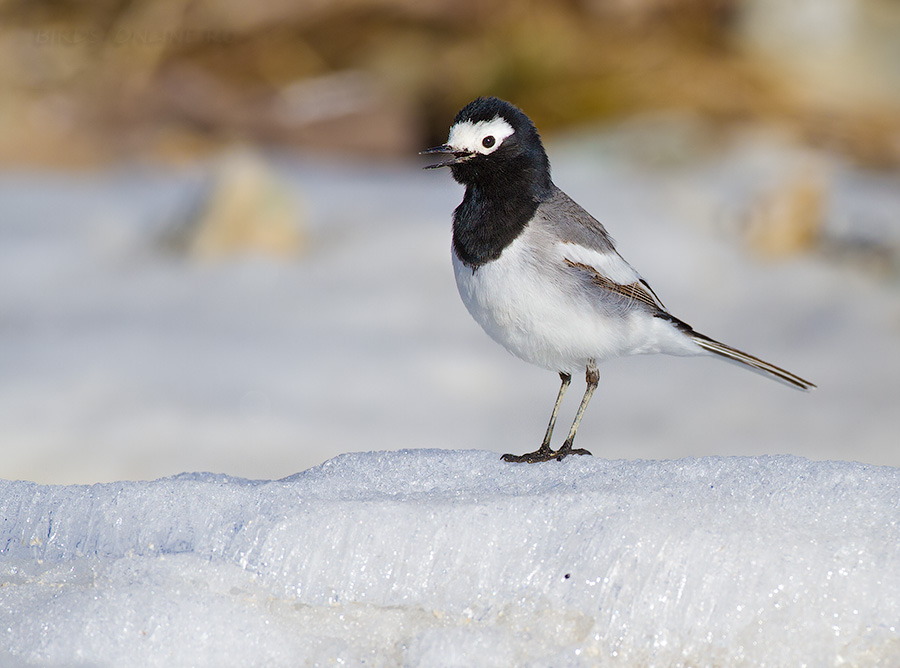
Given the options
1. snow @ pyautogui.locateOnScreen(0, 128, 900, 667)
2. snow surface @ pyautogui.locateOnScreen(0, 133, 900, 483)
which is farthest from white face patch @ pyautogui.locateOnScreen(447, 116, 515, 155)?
snow surface @ pyautogui.locateOnScreen(0, 133, 900, 483)

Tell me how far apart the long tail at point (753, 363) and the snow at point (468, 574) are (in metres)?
0.31

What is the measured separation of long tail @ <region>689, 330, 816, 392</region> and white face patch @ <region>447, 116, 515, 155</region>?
0.78 m

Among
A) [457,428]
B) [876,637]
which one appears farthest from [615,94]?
[876,637]

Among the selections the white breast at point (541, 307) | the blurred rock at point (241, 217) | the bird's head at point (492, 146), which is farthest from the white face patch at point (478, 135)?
the blurred rock at point (241, 217)

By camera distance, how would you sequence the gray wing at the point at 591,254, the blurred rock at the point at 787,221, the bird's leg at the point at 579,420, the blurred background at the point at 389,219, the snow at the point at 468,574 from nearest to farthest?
the snow at the point at 468,574
the gray wing at the point at 591,254
the bird's leg at the point at 579,420
the blurred background at the point at 389,219
the blurred rock at the point at 787,221

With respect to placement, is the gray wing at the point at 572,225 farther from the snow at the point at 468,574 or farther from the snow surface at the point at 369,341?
the snow surface at the point at 369,341

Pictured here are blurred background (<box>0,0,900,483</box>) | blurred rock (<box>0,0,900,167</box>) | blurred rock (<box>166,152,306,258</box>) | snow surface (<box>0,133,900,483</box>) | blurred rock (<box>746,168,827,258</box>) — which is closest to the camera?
snow surface (<box>0,133,900,483</box>)

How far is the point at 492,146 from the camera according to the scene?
2.71 m

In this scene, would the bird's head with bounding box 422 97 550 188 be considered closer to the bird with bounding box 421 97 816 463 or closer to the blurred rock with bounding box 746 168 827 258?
the bird with bounding box 421 97 816 463

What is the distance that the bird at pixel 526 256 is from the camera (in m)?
2.72

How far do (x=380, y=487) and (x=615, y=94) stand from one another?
7.35m

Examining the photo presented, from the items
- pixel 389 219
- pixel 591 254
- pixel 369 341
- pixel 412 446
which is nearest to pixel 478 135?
pixel 591 254

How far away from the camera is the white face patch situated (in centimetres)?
267

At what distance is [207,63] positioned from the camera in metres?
10.1
